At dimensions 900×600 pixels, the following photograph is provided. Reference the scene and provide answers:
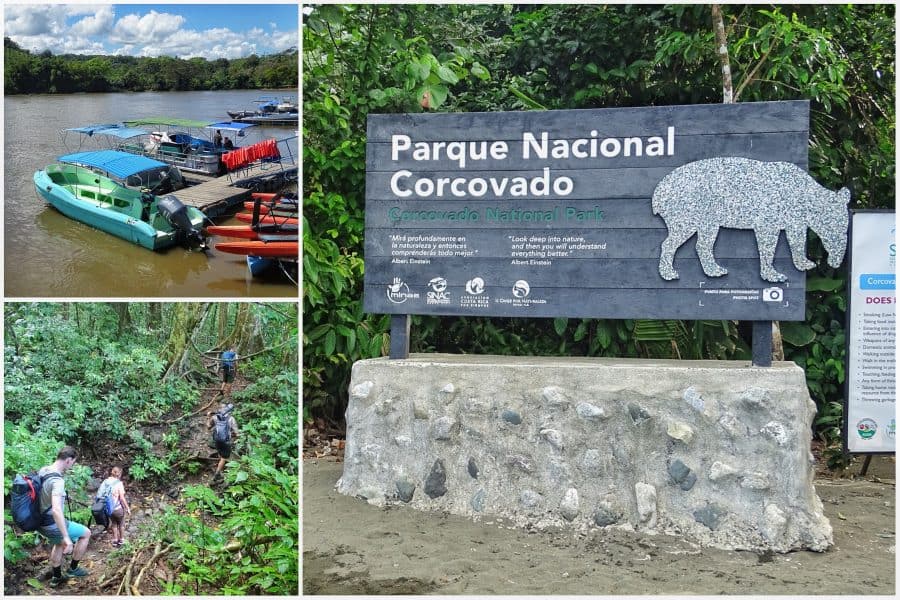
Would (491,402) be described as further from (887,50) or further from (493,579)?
(887,50)

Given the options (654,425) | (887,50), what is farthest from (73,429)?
(887,50)

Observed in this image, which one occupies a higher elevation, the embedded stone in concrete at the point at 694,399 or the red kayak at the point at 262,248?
the red kayak at the point at 262,248

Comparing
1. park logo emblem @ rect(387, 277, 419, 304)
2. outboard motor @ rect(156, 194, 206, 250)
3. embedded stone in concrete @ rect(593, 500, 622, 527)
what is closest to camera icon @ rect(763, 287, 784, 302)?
embedded stone in concrete @ rect(593, 500, 622, 527)

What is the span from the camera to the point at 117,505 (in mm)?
4625

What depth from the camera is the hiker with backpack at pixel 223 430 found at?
494 centimetres

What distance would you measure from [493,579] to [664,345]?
3.32 m

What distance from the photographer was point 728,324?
24.8ft

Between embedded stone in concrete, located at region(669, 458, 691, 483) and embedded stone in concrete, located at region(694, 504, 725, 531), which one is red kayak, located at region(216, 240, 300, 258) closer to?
embedded stone in concrete, located at region(669, 458, 691, 483)

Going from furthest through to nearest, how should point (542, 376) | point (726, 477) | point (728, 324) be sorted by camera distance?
point (728, 324) → point (542, 376) → point (726, 477)

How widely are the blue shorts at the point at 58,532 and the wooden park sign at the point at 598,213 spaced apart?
2.57 metres

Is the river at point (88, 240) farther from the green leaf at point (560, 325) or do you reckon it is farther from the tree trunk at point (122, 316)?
the green leaf at point (560, 325)

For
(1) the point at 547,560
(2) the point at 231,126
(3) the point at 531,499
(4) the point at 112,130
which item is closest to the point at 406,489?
(3) the point at 531,499

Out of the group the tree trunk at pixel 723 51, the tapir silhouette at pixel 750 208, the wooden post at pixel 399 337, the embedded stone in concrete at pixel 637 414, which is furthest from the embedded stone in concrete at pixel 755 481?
the tree trunk at pixel 723 51

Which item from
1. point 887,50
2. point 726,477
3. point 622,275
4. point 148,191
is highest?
point 887,50
